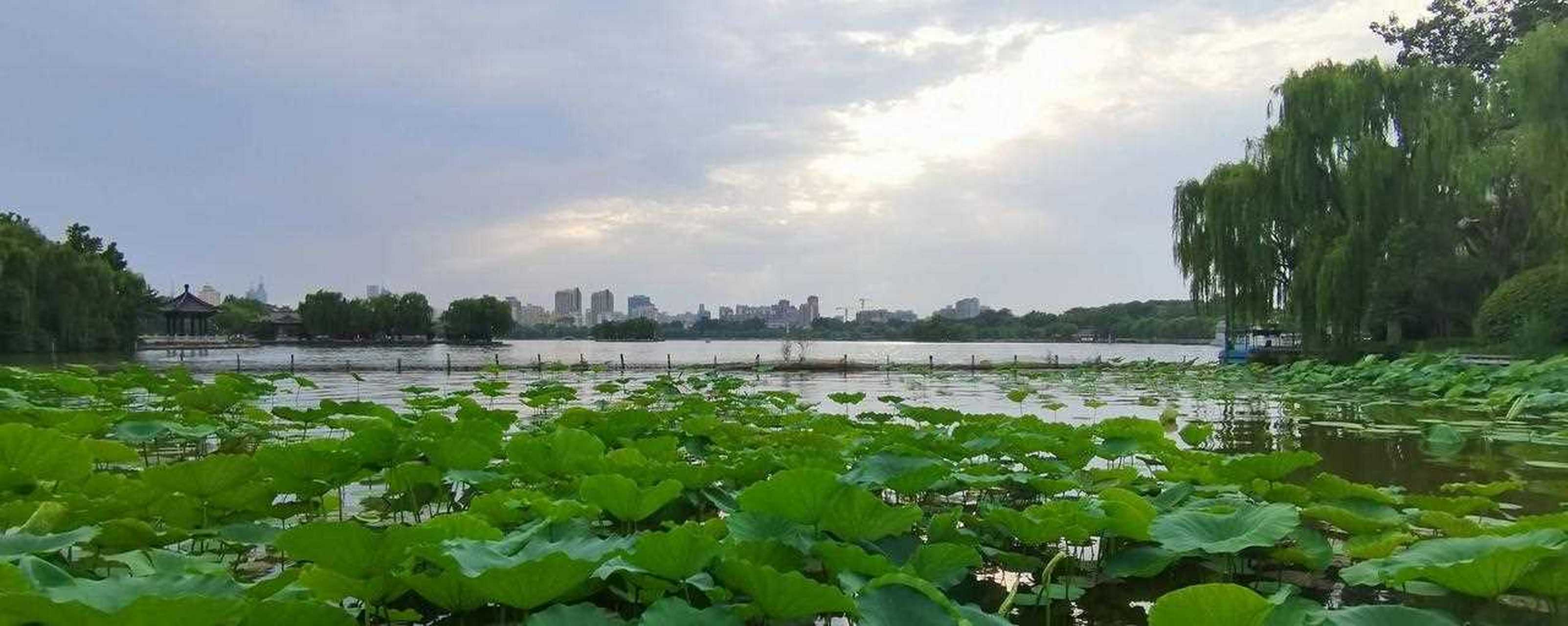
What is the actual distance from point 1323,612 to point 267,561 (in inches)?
104

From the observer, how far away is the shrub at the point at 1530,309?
42.3 ft

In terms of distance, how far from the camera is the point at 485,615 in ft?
6.76

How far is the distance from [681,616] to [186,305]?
60.8m

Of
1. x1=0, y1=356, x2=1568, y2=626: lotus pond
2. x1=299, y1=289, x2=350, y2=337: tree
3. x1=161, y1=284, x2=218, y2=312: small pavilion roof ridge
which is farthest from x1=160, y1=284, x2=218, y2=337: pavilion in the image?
x1=0, y1=356, x2=1568, y2=626: lotus pond

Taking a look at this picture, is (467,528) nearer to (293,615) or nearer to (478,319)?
(293,615)

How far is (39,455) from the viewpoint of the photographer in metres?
2.44

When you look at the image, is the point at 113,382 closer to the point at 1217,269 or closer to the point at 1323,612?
the point at 1323,612

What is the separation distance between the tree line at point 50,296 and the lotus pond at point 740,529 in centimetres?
2807

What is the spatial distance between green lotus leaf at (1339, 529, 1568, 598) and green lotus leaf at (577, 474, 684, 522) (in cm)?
151

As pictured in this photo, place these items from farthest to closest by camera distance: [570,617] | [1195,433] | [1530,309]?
[1530,309]
[1195,433]
[570,617]

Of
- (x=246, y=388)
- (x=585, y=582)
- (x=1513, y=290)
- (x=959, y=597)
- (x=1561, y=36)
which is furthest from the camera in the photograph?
(x=1513, y=290)

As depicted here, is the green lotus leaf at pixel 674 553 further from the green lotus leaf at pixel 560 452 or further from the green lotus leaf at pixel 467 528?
the green lotus leaf at pixel 560 452

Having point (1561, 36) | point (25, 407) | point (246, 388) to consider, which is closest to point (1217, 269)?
point (1561, 36)

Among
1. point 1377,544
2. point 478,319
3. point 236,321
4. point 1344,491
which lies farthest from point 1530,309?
point 236,321
